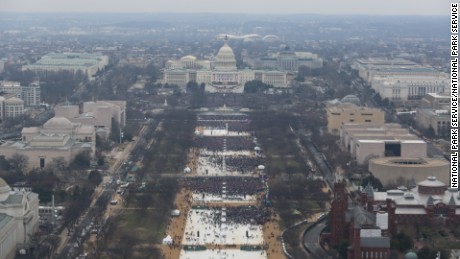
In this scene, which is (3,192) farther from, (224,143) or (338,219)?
(224,143)

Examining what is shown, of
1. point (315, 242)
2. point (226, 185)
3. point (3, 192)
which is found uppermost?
point (3, 192)

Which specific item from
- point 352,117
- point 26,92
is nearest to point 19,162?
point 352,117

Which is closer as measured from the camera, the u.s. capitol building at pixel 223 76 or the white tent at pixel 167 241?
the white tent at pixel 167 241

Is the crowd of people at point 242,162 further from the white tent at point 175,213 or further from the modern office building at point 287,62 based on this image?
the modern office building at point 287,62

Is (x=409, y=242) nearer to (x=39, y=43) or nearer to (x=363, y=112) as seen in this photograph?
(x=363, y=112)

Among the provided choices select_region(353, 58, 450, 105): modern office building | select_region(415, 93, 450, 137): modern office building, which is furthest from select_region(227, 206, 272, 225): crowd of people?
select_region(353, 58, 450, 105): modern office building

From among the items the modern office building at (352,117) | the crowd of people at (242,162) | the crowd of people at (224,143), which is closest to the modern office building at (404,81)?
the modern office building at (352,117)
